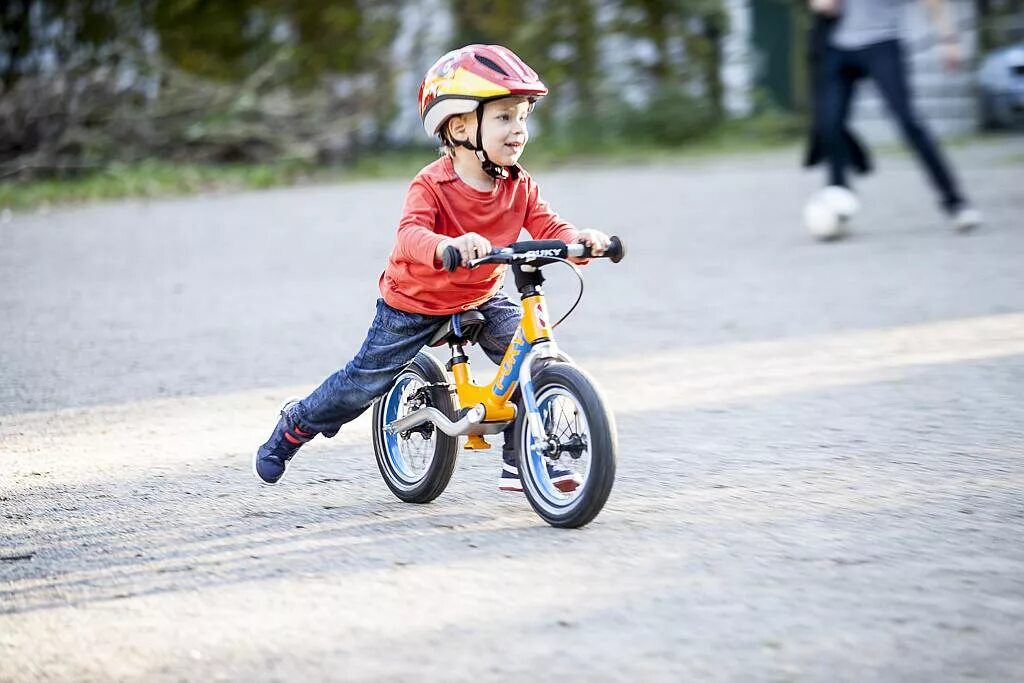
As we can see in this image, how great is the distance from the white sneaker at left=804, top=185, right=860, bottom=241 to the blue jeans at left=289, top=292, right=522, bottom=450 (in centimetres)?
613

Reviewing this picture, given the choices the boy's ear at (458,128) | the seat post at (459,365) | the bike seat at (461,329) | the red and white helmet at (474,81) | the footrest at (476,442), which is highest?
the red and white helmet at (474,81)

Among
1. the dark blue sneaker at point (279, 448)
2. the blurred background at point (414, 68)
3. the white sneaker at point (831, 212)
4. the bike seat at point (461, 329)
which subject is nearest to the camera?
the bike seat at point (461, 329)

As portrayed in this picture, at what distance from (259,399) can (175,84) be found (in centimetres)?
1251

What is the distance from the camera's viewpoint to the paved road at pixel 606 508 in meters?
3.46

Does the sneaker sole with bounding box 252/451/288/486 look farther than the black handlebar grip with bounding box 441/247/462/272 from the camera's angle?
Yes

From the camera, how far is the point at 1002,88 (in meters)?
19.4

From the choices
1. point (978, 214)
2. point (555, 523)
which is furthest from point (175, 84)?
point (555, 523)

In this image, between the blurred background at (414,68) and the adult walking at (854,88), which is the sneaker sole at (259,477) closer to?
the adult walking at (854,88)

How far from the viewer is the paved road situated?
346cm

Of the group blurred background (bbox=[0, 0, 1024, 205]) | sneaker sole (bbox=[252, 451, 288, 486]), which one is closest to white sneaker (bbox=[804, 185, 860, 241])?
sneaker sole (bbox=[252, 451, 288, 486])

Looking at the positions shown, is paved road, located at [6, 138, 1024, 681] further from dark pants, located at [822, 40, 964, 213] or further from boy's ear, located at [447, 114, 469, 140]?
boy's ear, located at [447, 114, 469, 140]

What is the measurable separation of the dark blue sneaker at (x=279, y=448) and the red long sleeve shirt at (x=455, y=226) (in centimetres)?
55

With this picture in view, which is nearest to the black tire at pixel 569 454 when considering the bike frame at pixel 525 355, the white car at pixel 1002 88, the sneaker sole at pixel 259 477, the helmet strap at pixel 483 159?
the bike frame at pixel 525 355

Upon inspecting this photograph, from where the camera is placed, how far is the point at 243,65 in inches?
806
